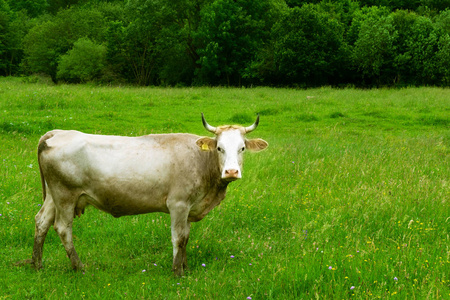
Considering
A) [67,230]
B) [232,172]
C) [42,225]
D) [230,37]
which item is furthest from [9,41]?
[232,172]

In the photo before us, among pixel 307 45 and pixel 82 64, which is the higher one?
pixel 307 45

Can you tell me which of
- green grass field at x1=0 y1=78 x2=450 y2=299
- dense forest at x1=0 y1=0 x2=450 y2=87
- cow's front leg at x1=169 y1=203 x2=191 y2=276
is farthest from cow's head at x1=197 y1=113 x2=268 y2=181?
dense forest at x1=0 y1=0 x2=450 y2=87

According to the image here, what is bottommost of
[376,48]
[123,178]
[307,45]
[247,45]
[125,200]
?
[125,200]

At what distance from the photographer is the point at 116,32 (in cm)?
4744

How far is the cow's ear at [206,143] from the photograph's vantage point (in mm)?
5496

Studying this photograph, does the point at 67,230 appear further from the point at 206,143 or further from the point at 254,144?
the point at 254,144

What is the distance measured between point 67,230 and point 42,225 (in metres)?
0.48

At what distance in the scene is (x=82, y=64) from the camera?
45.9m

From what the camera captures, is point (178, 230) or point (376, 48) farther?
point (376, 48)

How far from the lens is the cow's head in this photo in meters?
5.05

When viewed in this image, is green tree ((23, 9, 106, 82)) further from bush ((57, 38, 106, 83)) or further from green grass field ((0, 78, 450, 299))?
green grass field ((0, 78, 450, 299))

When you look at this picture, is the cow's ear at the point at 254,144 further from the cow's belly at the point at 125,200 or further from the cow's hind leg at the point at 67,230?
the cow's hind leg at the point at 67,230

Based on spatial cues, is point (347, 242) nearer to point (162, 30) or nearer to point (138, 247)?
point (138, 247)

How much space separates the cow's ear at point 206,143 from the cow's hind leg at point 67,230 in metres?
1.88
